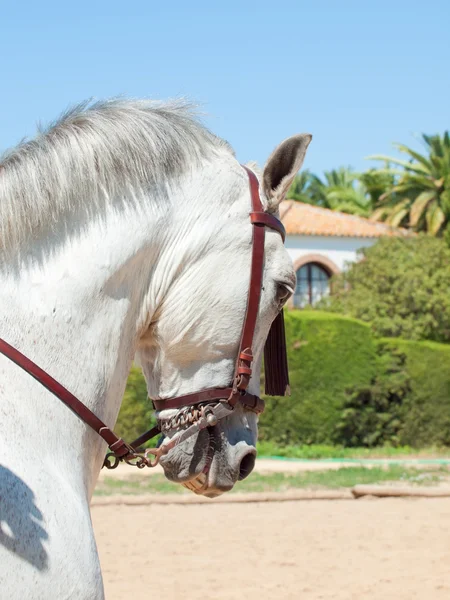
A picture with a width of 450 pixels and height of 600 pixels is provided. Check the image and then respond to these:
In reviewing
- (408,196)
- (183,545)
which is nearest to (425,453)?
(183,545)

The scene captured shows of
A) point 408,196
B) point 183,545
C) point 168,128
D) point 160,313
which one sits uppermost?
point 168,128

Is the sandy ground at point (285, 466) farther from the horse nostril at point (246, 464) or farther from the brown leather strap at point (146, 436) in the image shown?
the horse nostril at point (246, 464)

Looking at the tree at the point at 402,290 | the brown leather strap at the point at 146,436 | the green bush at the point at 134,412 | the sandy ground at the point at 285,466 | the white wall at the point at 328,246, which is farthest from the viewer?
the white wall at the point at 328,246

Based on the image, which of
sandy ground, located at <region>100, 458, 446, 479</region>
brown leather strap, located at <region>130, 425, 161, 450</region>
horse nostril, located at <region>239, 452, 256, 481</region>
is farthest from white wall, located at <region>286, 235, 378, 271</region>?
horse nostril, located at <region>239, 452, 256, 481</region>

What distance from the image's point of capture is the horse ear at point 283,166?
226 centimetres

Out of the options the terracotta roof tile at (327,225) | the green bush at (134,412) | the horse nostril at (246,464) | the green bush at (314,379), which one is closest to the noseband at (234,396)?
the horse nostril at (246,464)

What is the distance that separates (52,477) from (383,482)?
37.5 ft

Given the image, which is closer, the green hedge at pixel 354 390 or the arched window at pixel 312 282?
the green hedge at pixel 354 390

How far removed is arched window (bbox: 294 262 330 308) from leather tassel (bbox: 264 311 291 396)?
104ft

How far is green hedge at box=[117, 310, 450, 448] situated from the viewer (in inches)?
723

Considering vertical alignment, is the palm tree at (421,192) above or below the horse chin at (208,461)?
below

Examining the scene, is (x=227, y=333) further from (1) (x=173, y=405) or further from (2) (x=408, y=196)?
(2) (x=408, y=196)

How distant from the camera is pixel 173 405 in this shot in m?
2.20

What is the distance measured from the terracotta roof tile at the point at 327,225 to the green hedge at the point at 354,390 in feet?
46.3
